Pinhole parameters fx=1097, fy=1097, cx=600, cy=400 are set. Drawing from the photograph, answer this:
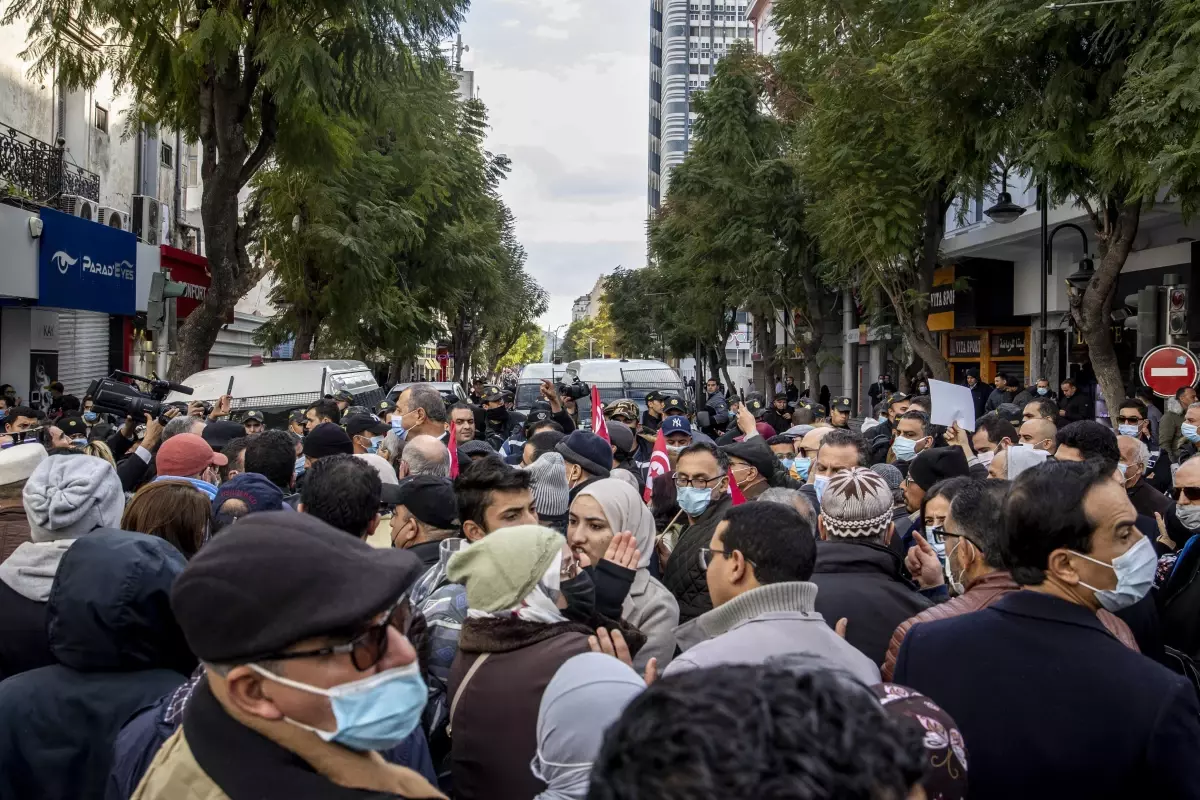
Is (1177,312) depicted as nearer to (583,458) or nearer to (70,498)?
(583,458)

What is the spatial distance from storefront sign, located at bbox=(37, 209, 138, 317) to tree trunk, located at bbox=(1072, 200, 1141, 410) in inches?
594

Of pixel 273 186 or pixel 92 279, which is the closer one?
pixel 92 279

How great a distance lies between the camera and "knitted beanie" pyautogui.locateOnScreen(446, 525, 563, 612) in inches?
117

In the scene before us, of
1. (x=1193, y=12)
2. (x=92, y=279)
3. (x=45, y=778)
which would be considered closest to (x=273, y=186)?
(x=92, y=279)

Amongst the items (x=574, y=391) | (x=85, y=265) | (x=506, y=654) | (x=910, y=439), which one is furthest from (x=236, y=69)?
(x=506, y=654)

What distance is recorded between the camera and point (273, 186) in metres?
23.3

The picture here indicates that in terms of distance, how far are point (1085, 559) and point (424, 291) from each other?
28038mm

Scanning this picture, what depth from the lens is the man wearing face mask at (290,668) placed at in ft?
5.69

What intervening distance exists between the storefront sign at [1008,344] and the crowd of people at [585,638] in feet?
70.5

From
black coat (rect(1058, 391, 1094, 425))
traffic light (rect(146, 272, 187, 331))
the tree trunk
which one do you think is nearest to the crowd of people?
the tree trunk

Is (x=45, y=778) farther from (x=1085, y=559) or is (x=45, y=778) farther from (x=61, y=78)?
(x=61, y=78)

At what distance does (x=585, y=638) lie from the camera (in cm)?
302

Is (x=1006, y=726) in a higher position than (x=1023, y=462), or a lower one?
lower

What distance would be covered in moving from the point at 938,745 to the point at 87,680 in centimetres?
218
